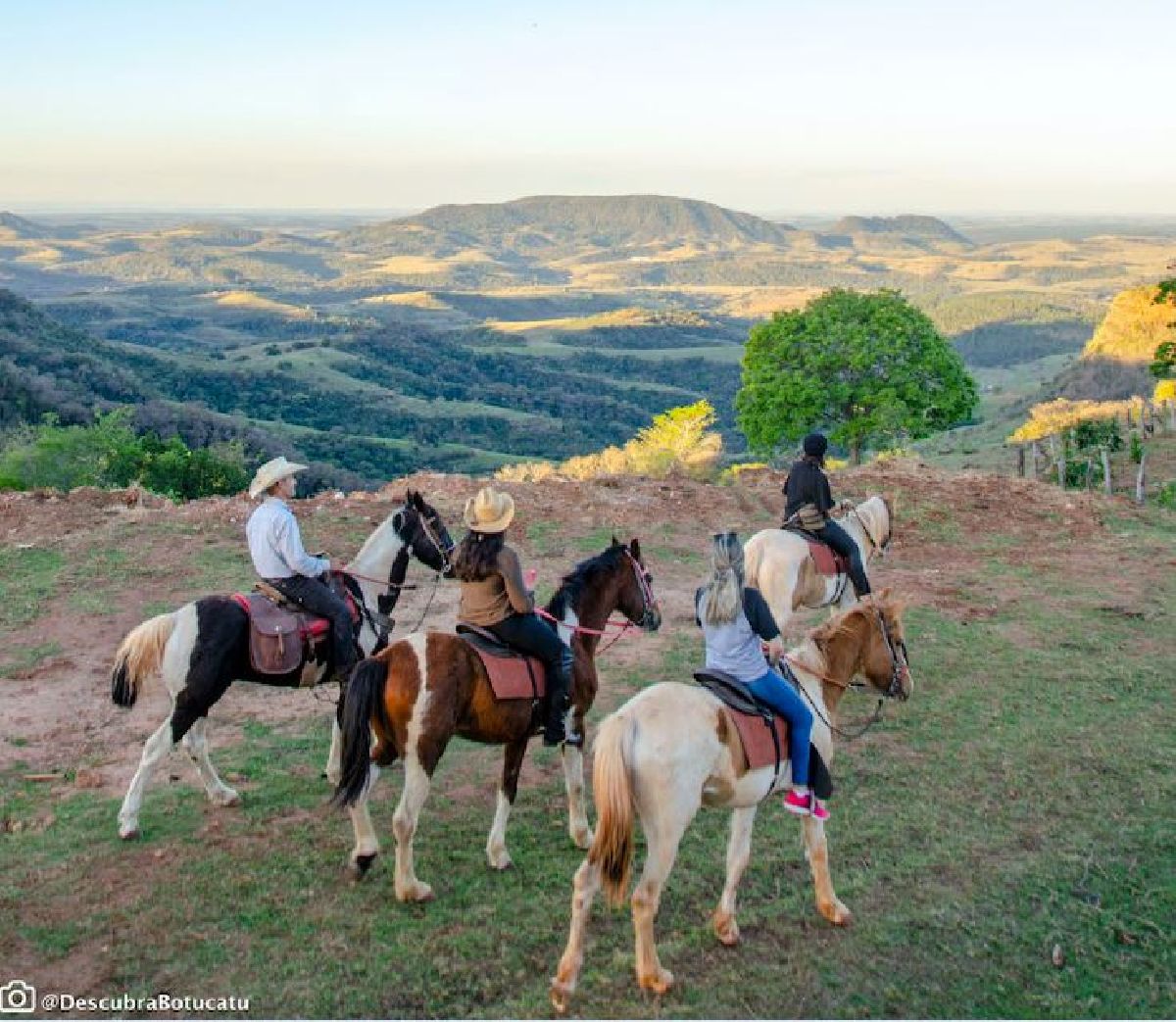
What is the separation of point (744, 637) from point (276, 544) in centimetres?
374

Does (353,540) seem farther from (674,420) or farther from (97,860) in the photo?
(674,420)

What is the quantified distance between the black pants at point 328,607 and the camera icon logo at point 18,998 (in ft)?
10.2

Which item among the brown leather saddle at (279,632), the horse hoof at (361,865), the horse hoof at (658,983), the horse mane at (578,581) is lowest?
the horse hoof at (361,865)

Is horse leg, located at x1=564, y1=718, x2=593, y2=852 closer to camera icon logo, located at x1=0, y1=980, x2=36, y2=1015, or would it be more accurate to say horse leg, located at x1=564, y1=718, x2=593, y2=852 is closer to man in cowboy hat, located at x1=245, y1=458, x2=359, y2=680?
man in cowboy hat, located at x1=245, y1=458, x2=359, y2=680

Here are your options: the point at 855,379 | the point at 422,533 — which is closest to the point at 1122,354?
the point at 855,379

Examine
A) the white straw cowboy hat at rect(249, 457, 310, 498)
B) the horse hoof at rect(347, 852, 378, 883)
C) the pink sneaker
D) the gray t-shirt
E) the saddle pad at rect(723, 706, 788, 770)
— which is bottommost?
the horse hoof at rect(347, 852, 378, 883)

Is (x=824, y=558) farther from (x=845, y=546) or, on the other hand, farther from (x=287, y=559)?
(x=287, y=559)

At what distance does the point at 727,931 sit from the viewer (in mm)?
6270

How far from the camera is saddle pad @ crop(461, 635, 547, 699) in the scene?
6.84 metres

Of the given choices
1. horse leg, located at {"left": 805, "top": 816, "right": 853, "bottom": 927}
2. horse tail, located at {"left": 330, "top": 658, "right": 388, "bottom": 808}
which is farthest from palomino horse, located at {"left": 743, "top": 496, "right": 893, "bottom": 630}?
horse tail, located at {"left": 330, "top": 658, "right": 388, "bottom": 808}

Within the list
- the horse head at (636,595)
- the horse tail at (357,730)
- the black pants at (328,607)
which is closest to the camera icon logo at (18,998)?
the horse tail at (357,730)

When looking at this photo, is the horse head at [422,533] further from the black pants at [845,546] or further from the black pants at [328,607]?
the black pants at [845,546]

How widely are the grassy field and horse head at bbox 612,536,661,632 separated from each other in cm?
165

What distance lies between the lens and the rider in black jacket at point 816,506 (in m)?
10.7
